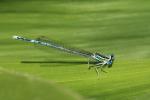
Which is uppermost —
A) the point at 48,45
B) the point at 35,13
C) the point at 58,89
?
the point at 35,13

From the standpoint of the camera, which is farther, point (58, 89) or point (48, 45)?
point (48, 45)

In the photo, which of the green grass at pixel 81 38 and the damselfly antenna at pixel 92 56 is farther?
the damselfly antenna at pixel 92 56

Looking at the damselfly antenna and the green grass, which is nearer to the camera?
the green grass

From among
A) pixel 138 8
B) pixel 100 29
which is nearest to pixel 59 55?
pixel 100 29

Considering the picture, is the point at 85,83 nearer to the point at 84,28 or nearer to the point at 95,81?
the point at 95,81

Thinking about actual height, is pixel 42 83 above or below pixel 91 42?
below

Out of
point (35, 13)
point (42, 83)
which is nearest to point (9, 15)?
point (35, 13)
